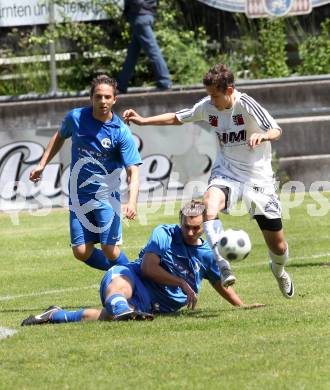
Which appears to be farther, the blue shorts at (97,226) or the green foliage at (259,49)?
the green foliage at (259,49)

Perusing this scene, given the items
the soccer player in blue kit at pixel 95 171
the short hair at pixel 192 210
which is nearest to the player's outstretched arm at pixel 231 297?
the short hair at pixel 192 210

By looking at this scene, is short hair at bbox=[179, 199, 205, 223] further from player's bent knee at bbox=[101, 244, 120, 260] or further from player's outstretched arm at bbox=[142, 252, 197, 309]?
player's bent knee at bbox=[101, 244, 120, 260]

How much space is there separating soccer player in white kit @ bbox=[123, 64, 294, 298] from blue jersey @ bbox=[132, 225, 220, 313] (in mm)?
410

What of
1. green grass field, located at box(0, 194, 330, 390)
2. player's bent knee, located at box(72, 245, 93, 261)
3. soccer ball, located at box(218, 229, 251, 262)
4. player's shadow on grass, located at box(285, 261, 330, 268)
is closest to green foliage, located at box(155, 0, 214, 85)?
player's shadow on grass, located at box(285, 261, 330, 268)

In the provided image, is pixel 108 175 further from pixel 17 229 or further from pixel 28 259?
pixel 17 229

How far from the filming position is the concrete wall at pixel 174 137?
18188mm

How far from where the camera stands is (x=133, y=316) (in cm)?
832

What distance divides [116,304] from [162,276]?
1.34 feet

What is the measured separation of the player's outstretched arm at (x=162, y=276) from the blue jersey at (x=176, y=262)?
7 cm

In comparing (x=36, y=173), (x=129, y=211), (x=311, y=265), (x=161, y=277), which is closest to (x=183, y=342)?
(x=161, y=277)

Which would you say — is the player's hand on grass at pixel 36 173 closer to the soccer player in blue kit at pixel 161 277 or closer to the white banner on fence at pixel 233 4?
the soccer player in blue kit at pixel 161 277

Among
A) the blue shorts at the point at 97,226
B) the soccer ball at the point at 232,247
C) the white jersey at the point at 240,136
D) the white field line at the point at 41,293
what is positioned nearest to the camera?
the soccer ball at the point at 232,247

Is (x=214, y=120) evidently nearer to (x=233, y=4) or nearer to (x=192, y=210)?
(x=192, y=210)

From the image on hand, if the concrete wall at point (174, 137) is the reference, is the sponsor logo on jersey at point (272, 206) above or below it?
above
